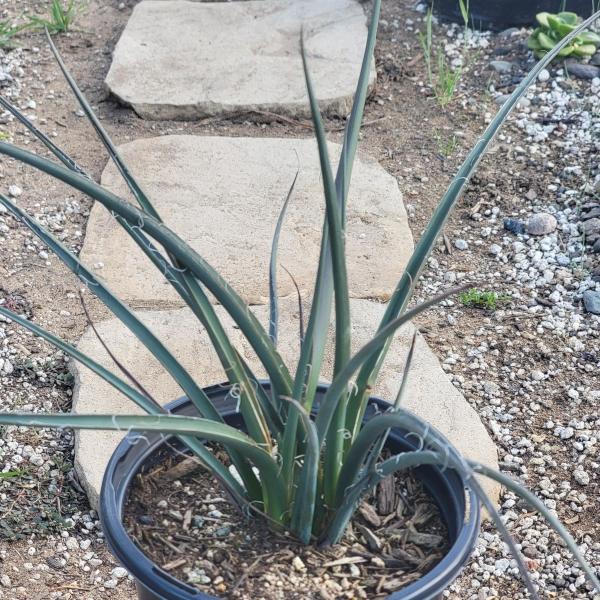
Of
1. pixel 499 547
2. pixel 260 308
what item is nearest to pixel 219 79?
pixel 260 308

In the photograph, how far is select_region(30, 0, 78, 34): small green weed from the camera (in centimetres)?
402

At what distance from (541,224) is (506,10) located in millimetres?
1397

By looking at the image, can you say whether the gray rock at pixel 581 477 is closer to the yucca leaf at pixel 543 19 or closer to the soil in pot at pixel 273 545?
the soil in pot at pixel 273 545

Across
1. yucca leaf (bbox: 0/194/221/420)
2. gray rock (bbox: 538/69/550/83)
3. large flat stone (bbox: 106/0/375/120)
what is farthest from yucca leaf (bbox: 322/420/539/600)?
gray rock (bbox: 538/69/550/83)

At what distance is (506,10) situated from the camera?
409cm

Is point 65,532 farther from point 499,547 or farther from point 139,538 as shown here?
point 499,547

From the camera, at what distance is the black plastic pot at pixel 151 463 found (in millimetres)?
1447

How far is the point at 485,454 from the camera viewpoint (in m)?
2.29

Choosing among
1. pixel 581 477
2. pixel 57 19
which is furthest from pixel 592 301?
pixel 57 19

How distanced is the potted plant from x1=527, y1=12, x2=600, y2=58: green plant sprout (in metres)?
2.35

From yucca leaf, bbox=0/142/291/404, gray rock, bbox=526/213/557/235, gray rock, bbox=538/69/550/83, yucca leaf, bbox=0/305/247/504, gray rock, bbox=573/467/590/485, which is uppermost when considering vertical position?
yucca leaf, bbox=0/142/291/404

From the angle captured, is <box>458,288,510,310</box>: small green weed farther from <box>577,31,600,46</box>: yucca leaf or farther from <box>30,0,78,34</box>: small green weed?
<box>30,0,78,34</box>: small green weed

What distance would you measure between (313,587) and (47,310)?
1438mm

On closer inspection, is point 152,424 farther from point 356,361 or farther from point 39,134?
point 39,134
